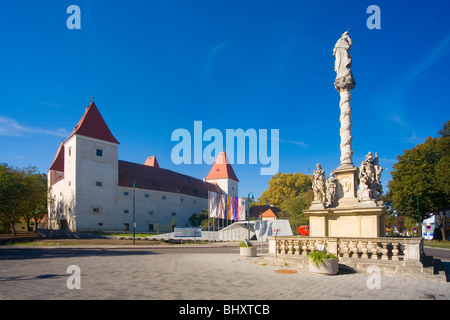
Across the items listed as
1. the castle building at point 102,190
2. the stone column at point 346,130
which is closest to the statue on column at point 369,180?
the stone column at point 346,130

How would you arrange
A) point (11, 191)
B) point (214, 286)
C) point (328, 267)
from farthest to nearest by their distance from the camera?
1. point (11, 191)
2. point (328, 267)
3. point (214, 286)

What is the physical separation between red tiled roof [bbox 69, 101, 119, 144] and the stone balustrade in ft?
153

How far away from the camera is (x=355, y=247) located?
11742 mm

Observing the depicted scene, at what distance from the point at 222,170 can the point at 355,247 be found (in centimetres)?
8319

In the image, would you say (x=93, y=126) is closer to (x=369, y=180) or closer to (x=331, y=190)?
(x=331, y=190)

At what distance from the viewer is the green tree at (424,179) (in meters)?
38.1

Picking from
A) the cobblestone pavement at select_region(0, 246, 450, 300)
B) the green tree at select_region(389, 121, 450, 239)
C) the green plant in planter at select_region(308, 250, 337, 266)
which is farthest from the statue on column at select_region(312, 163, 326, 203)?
the green tree at select_region(389, 121, 450, 239)

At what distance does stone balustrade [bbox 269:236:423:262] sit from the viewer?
10.3m

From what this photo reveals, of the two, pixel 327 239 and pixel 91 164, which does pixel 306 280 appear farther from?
pixel 91 164

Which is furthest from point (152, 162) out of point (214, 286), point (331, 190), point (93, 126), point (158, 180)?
point (214, 286)

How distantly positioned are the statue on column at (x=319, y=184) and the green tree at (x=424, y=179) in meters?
29.4

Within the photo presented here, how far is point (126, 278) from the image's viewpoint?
10453 millimetres

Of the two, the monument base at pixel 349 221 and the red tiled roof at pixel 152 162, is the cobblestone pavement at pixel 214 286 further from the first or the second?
the red tiled roof at pixel 152 162

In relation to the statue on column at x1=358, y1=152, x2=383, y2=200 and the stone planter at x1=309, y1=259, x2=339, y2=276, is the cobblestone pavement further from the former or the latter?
the statue on column at x1=358, y1=152, x2=383, y2=200
